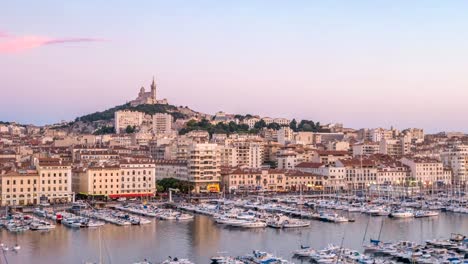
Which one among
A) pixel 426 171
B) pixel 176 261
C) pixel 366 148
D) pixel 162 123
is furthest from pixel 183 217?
pixel 162 123

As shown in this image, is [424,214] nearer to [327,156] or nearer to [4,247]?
[4,247]

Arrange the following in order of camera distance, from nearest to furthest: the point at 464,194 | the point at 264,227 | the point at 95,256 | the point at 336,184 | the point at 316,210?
the point at 95,256 < the point at 264,227 < the point at 316,210 < the point at 464,194 < the point at 336,184

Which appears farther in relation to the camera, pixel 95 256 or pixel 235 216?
pixel 235 216

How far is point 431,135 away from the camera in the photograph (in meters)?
79.6

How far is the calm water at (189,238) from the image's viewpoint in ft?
70.5

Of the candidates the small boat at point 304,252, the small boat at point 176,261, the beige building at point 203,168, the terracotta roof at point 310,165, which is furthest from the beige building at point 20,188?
the terracotta roof at point 310,165

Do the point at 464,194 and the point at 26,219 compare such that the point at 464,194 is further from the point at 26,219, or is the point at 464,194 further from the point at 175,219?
the point at 26,219

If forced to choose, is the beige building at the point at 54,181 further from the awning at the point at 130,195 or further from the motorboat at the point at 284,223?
the motorboat at the point at 284,223

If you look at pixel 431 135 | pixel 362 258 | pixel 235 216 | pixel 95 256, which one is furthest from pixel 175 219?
pixel 431 135

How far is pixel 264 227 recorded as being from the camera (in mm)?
27438

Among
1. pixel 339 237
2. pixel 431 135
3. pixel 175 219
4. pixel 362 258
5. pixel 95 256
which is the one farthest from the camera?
pixel 431 135

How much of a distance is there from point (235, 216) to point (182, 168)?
12.9m

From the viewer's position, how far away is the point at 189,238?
81.1 ft

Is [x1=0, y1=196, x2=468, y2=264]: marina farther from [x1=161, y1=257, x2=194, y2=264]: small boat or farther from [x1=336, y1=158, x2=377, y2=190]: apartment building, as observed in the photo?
[x1=336, y1=158, x2=377, y2=190]: apartment building
